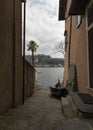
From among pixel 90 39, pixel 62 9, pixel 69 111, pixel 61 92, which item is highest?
pixel 62 9

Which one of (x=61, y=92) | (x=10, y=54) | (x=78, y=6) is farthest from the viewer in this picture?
(x=61, y=92)

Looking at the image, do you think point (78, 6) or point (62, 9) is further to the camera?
point (62, 9)

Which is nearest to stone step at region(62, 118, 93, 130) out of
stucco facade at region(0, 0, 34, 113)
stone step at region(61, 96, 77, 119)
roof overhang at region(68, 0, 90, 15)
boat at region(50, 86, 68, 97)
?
stone step at region(61, 96, 77, 119)

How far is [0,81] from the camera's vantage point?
7.63 meters

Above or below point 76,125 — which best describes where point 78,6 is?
above

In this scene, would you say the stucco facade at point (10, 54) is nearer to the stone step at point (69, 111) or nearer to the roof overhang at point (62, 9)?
the stone step at point (69, 111)

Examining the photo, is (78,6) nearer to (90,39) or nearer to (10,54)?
(90,39)

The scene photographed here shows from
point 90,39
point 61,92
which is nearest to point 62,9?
point 61,92

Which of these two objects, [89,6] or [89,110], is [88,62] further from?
[89,110]

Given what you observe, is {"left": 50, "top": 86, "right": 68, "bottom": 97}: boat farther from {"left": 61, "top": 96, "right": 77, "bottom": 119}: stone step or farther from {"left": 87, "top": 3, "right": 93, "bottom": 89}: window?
{"left": 61, "top": 96, "right": 77, "bottom": 119}: stone step

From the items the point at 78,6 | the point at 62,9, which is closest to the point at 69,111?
the point at 78,6

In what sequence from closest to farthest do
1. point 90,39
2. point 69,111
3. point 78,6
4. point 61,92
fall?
point 69,111 → point 90,39 → point 78,6 → point 61,92

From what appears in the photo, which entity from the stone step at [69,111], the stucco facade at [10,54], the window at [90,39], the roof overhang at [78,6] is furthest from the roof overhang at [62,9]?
the stone step at [69,111]

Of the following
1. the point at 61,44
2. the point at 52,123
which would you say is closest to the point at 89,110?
the point at 52,123
